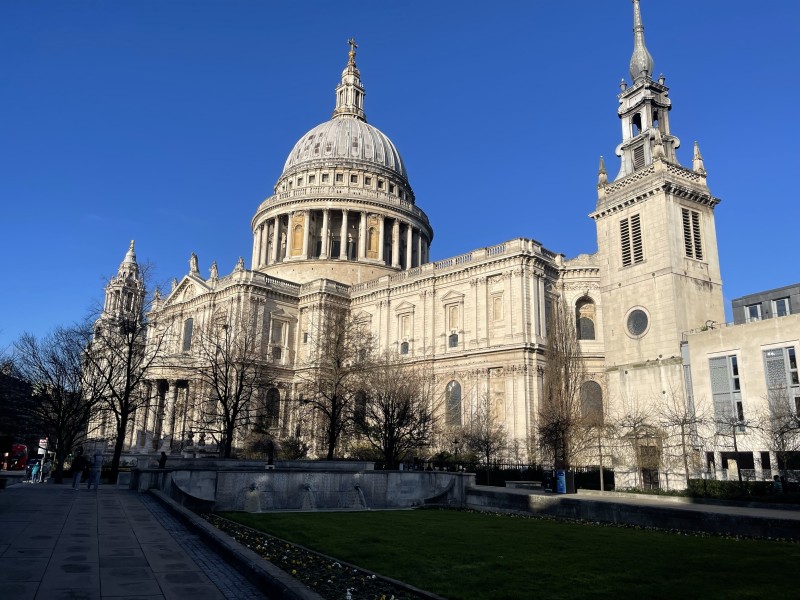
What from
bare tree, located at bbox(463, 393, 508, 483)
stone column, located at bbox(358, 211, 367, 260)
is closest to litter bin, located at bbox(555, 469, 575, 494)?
bare tree, located at bbox(463, 393, 508, 483)

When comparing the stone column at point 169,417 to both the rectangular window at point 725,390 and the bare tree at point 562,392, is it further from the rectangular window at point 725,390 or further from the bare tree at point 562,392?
the rectangular window at point 725,390

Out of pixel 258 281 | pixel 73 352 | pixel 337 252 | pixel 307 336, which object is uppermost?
pixel 337 252

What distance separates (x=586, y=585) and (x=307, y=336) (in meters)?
55.8

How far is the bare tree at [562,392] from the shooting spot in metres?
38.6

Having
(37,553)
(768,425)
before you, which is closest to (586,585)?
(37,553)

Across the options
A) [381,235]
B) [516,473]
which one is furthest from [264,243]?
[516,473]

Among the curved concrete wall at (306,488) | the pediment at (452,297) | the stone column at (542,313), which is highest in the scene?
the pediment at (452,297)

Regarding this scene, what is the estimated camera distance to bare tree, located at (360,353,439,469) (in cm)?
3681

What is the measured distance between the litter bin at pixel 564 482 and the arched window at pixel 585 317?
25653 mm

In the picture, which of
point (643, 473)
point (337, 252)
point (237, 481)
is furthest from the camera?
point (337, 252)

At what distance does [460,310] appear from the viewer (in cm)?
5469

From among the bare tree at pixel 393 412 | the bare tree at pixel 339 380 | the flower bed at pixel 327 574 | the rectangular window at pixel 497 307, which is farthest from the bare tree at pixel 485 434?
the flower bed at pixel 327 574

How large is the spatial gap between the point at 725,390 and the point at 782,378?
134 inches

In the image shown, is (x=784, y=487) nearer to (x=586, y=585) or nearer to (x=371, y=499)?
(x=371, y=499)
